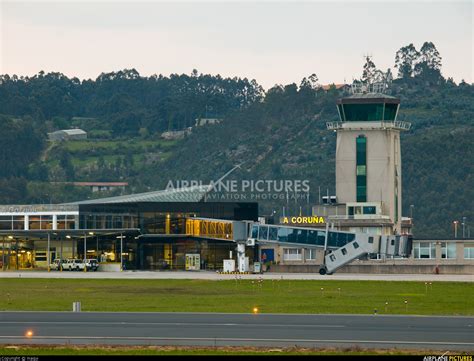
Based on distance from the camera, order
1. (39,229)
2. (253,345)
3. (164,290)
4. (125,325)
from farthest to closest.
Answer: (39,229), (164,290), (125,325), (253,345)

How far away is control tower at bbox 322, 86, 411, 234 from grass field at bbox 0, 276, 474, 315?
1908 inches

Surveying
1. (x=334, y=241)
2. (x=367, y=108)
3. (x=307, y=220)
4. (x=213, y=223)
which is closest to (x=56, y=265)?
(x=213, y=223)

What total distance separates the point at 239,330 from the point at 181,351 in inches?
341

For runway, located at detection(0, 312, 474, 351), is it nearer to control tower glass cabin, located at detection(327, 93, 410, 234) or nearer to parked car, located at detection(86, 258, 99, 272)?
parked car, located at detection(86, 258, 99, 272)

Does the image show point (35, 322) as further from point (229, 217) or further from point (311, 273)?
point (229, 217)

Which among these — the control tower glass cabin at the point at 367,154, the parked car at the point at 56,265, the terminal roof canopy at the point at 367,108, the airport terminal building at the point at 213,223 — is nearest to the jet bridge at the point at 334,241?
the airport terminal building at the point at 213,223

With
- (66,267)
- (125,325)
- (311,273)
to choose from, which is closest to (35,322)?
A: (125,325)

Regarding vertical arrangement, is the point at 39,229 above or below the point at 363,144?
below

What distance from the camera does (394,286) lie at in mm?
99062

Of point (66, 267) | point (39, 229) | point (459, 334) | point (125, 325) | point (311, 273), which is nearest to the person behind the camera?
point (459, 334)

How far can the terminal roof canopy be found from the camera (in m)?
154

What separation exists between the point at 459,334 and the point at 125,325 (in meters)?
17.3

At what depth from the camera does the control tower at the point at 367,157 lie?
6078 inches

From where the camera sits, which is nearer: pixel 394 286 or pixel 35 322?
pixel 35 322
